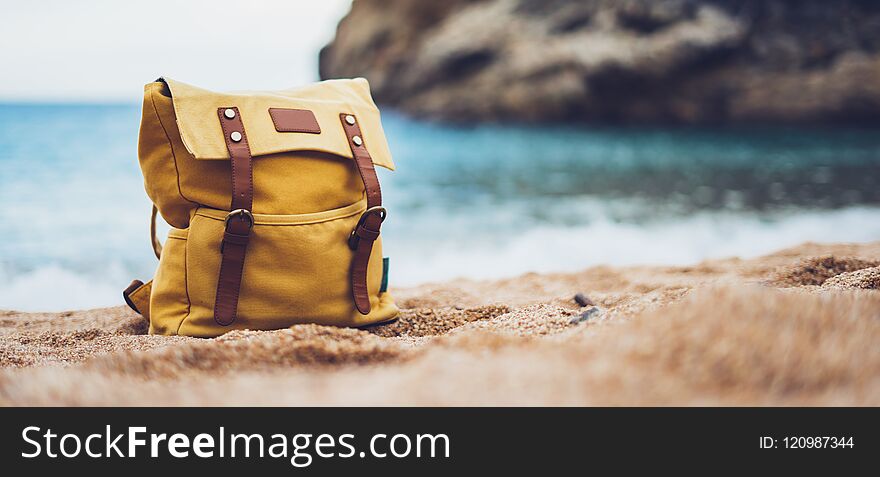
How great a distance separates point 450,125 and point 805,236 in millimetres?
13698

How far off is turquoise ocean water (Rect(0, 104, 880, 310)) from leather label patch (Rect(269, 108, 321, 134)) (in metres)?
1.93

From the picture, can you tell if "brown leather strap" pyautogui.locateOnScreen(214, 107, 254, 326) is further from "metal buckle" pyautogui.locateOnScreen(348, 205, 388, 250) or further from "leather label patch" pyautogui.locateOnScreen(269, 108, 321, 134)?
"metal buckle" pyautogui.locateOnScreen(348, 205, 388, 250)

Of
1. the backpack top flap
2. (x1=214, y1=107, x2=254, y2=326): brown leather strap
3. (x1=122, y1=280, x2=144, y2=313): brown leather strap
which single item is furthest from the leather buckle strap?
(x1=122, y1=280, x2=144, y2=313): brown leather strap

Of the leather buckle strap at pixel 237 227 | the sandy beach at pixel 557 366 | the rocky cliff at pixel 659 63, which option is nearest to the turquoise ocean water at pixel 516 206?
the leather buckle strap at pixel 237 227

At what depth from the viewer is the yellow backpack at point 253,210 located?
71.2 inches

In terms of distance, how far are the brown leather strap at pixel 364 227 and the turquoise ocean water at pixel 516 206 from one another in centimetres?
191

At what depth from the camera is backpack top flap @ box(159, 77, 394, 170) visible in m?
1.78

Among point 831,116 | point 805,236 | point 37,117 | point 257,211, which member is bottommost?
point 805,236

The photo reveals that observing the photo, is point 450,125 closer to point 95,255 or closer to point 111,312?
point 95,255

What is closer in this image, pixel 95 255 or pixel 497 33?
pixel 95 255
